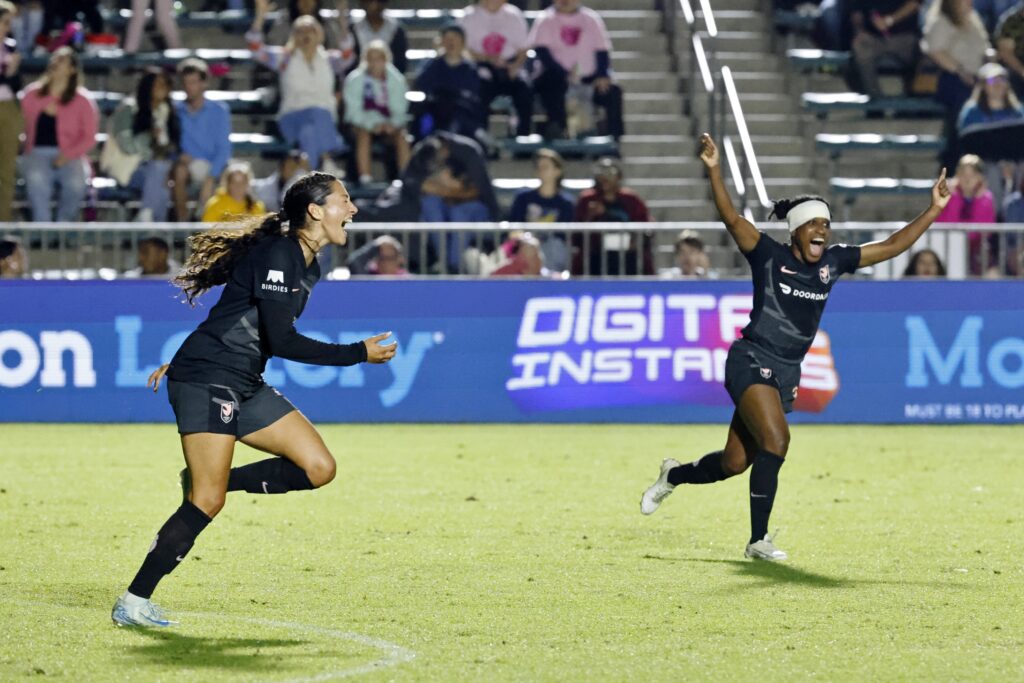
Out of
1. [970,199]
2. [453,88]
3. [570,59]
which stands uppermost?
[570,59]

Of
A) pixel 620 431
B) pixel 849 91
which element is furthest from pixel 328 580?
pixel 849 91

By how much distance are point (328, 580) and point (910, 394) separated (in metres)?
9.11

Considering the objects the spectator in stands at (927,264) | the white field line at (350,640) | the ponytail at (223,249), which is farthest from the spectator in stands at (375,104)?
the white field line at (350,640)

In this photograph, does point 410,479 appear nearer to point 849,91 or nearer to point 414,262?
point 414,262

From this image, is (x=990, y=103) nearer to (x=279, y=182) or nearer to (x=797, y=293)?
(x=279, y=182)

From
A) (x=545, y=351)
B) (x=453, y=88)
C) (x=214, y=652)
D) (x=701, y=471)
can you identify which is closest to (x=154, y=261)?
(x=545, y=351)

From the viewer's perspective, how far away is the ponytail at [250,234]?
8516 millimetres

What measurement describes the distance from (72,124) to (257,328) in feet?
38.5

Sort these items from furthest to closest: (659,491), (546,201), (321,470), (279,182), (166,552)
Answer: (279,182), (546,201), (659,491), (321,470), (166,552)

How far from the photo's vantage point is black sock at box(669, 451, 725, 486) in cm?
1106

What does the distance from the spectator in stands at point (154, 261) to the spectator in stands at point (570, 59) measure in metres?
5.50

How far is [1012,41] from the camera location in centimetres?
2192

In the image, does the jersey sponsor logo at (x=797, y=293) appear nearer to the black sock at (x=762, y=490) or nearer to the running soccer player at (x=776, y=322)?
the running soccer player at (x=776, y=322)

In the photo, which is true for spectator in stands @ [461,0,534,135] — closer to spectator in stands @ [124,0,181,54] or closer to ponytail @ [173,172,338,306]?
spectator in stands @ [124,0,181,54]
